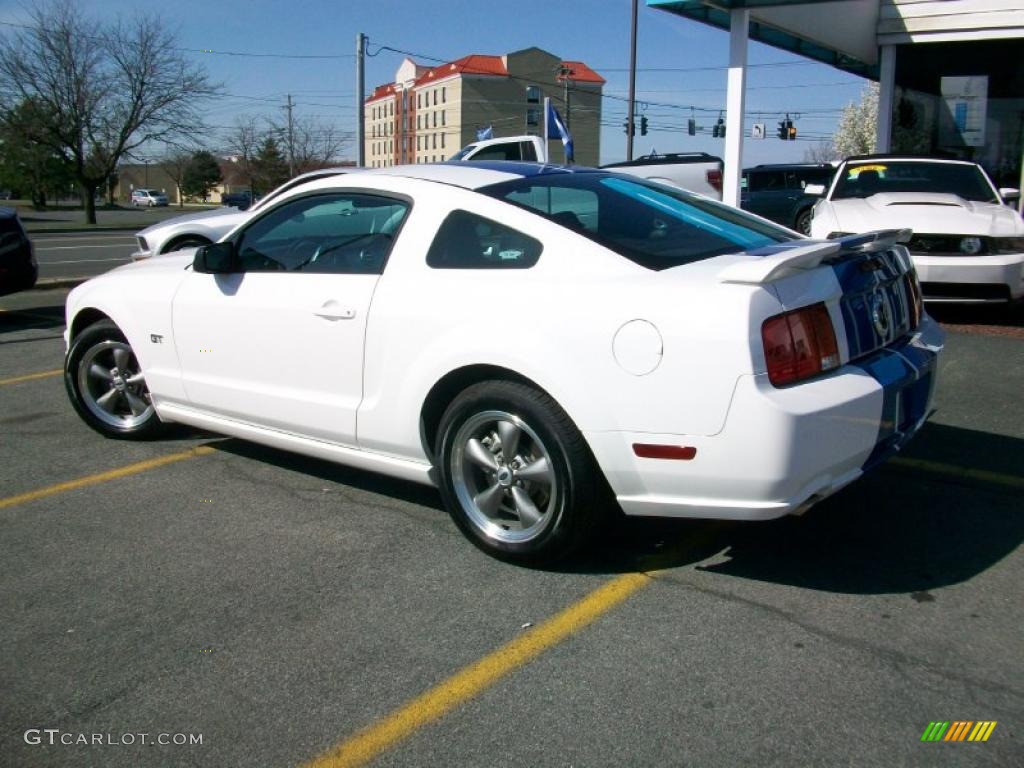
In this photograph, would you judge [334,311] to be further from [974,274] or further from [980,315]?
[980,315]

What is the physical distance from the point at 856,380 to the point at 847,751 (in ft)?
4.30

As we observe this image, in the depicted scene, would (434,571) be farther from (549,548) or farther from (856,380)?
(856,380)

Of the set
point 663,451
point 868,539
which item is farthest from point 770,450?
point 868,539

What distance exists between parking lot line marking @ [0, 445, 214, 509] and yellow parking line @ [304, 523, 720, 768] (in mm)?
2729

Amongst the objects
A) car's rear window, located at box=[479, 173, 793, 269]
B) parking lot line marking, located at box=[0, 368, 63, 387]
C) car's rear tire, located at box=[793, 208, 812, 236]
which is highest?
car's rear tire, located at box=[793, 208, 812, 236]

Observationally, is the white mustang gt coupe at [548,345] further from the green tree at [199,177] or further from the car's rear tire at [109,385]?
the green tree at [199,177]

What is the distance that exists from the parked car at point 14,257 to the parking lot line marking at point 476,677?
9102 millimetres

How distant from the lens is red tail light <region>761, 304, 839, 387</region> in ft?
10.1

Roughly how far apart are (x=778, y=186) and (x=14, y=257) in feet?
54.1

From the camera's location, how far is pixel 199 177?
95250 mm

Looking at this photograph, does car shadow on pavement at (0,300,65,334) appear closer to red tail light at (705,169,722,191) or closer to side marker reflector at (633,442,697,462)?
side marker reflector at (633,442,697,462)

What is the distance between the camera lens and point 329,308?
4062mm

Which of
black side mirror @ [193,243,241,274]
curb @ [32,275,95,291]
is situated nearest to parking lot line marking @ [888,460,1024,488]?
black side mirror @ [193,243,241,274]

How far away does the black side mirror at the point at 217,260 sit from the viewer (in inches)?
176
